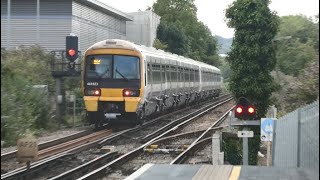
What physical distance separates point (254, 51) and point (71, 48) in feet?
24.8

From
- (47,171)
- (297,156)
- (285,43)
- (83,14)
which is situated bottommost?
(47,171)

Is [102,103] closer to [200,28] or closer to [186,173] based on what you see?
[186,173]

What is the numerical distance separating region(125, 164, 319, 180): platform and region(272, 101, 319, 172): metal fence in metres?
0.24

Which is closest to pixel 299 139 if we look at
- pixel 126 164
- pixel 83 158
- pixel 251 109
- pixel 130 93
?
pixel 251 109

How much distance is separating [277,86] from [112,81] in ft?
20.6

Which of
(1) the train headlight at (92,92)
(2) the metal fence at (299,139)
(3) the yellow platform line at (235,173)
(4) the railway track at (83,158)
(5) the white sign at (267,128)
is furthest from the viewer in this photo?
(1) the train headlight at (92,92)

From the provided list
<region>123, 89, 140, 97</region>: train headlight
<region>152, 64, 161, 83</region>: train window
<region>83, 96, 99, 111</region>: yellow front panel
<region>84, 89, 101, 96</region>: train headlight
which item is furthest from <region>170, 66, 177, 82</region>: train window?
<region>83, 96, 99, 111</region>: yellow front panel

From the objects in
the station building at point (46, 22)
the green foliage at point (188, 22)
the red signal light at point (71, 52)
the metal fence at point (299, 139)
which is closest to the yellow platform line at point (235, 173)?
the metal fence at point (299, 139)

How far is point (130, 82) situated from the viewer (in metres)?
21.7

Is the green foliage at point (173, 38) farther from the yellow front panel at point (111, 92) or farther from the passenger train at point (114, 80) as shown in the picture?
the yellow front panel at point (111, 92)

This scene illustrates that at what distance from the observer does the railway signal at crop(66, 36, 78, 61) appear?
22172 millimetres

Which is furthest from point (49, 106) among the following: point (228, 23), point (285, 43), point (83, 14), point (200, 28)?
point (200, 28)

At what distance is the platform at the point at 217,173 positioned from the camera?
861cm

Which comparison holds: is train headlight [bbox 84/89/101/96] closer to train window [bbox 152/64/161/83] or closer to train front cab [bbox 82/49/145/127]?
train front cab [bbox 82/49/145/127]
